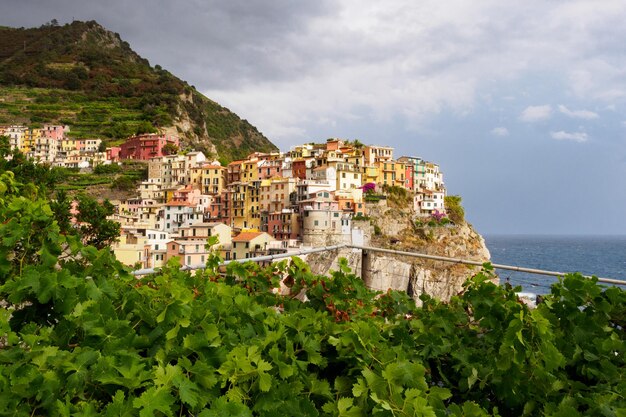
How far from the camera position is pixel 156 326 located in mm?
1950

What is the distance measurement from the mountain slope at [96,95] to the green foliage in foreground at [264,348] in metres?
78.4

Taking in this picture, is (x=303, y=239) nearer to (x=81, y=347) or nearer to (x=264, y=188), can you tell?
(x=264, y=188)

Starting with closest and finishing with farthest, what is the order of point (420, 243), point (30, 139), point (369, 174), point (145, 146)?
point (420, 243), point (369, 174), point (145, 146), point (30, 139)

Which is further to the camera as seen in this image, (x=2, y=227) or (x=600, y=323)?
(x=600, y=323)

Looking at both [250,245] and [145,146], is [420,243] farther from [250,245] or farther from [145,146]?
[145,146]

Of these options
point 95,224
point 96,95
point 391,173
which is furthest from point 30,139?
point 95,224

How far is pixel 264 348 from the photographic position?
1.89m

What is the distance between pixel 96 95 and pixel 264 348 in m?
102

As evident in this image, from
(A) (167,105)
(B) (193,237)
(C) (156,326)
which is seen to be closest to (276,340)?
(C) (156,326)

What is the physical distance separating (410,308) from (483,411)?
3.87 feet

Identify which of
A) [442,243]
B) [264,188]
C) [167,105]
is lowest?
[442,243]

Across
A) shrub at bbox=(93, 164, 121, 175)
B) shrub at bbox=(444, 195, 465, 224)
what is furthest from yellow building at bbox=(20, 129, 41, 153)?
shrub at bbox=(444, 195, 465, 224)

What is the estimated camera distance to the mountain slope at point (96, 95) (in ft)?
271

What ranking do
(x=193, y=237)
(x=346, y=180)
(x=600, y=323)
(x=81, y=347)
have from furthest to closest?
1. (x=346, y=180)
2. (x=193, y=237)
3. (x=600, y=323)
4. (x=81, y=347)
